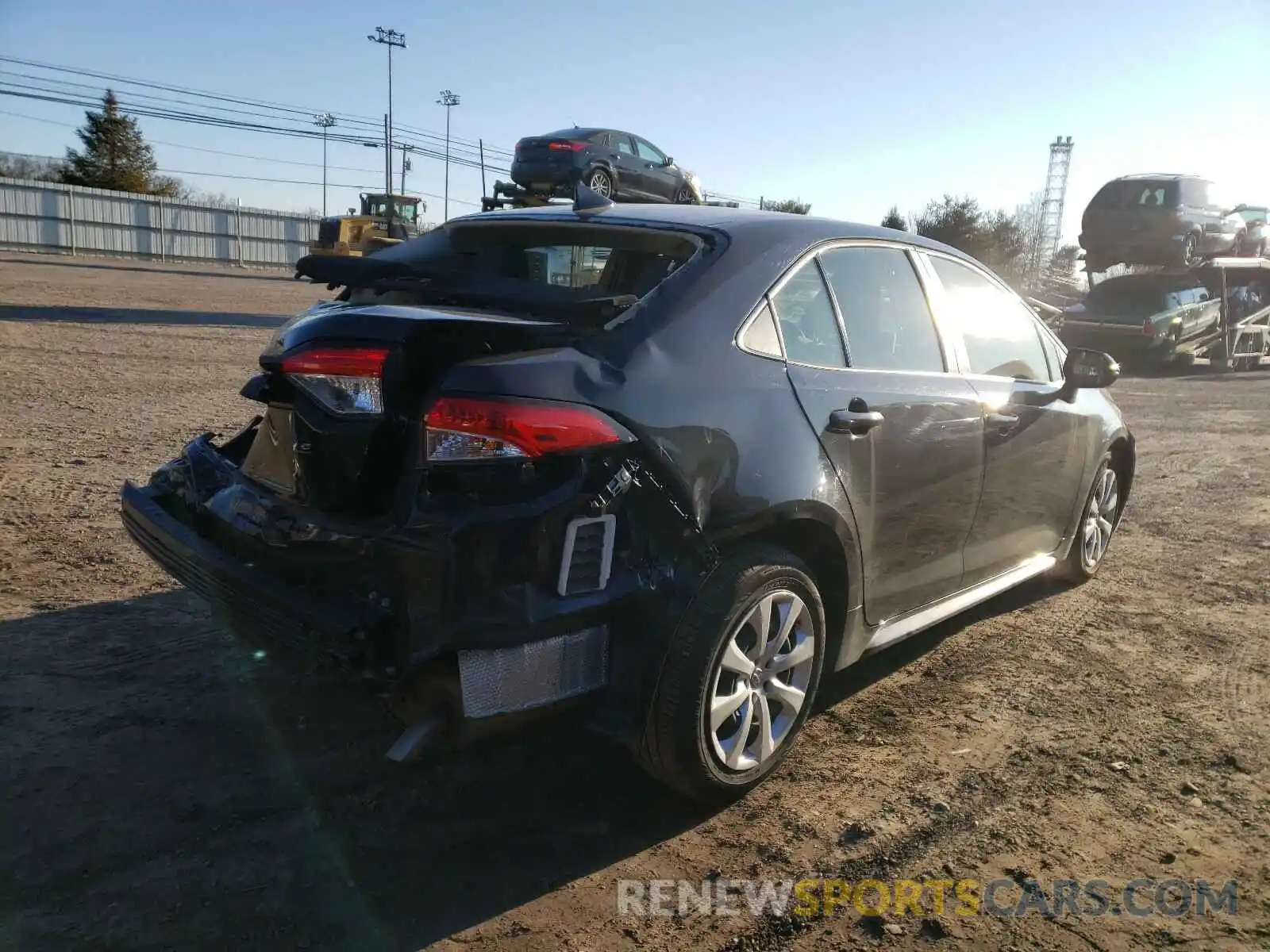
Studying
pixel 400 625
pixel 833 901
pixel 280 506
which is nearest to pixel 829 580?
pixel 833 901

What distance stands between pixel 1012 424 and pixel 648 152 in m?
15.4

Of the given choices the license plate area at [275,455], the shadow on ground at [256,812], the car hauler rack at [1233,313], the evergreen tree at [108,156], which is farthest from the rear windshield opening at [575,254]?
the evergreen tree at [108,156]

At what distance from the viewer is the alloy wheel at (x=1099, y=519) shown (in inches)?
205

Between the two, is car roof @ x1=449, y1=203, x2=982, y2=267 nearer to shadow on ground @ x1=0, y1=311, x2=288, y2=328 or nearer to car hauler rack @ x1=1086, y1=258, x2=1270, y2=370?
shadow on ground @ x1=0, y1=311, x2=288, y2=328

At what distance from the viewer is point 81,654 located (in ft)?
12.5

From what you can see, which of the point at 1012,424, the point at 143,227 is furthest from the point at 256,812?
the point at 143,227

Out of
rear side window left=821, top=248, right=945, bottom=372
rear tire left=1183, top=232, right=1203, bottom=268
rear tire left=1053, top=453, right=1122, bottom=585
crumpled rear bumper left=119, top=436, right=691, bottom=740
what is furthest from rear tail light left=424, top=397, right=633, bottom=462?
rear tire left=1183, top=232, right=1203, bottom=268

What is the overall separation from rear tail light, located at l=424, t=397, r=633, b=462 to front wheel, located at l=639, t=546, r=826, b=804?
656 mm

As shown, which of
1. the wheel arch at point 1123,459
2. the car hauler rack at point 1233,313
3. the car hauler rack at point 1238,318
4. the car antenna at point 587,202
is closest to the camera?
the car antenna at point 587,202

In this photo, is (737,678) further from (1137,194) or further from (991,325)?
(1137,194)

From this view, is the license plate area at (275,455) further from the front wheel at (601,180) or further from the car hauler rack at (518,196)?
the front wheel at (601,180)

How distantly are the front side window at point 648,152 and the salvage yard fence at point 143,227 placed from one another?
2755 cm

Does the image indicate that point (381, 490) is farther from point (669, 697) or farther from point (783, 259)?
point (783, 259)

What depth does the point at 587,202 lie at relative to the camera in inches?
148
